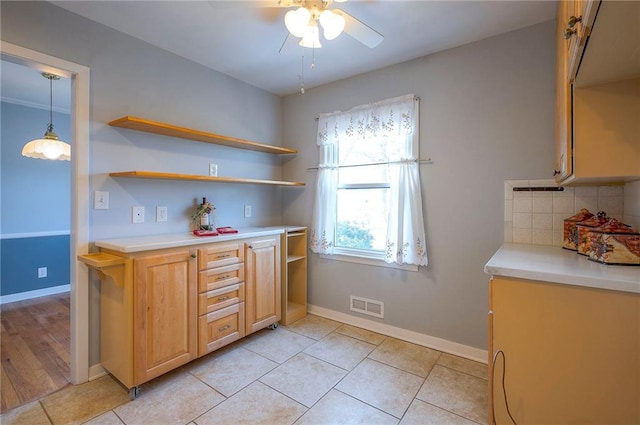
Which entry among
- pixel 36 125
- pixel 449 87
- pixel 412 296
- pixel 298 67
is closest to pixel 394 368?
pixel 412 296

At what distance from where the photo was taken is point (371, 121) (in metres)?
2.74

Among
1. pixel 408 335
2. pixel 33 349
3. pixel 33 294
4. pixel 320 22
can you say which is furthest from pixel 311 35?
pixel 33 294

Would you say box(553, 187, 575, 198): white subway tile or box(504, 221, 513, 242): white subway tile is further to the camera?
box(504, 221, 513, 242): white subway tile

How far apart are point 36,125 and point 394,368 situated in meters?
5.08

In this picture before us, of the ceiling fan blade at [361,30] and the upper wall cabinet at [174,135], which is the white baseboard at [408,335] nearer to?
the upper wall cabinet at [174,135]

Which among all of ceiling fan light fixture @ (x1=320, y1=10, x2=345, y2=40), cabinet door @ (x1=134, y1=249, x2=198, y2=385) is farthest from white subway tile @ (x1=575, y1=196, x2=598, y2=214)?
cabinet door @ (x1=134, y1=249, x2=198, y2=385)

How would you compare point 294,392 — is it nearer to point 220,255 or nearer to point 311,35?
point 220,255

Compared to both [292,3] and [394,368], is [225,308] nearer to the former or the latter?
[394,368]

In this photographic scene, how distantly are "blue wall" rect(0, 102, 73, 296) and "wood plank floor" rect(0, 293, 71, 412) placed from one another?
1.19ft

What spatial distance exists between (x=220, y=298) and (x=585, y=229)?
96.1 inches

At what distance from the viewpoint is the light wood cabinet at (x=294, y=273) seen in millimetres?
2955

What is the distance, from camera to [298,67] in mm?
2742

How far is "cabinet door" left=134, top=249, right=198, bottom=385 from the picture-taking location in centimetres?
183

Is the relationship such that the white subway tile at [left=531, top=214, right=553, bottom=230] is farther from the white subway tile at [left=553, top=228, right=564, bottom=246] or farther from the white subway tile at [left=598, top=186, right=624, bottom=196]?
the white subway tile at [left=598, top=186, right=624, bottom=196]
